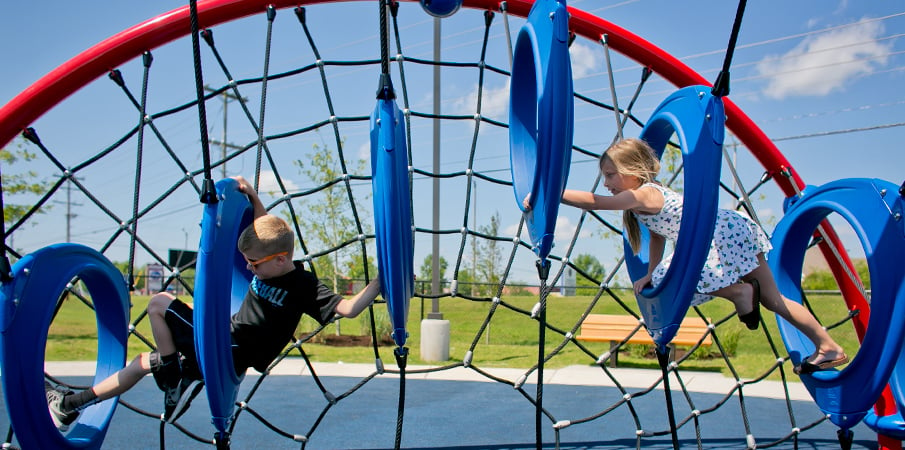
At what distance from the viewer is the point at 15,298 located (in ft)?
7.67

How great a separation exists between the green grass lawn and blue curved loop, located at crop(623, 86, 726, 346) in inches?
147

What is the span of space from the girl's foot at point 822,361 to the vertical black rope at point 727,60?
1488mm

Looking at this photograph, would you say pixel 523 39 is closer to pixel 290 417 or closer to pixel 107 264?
Answer: pixel 107 264

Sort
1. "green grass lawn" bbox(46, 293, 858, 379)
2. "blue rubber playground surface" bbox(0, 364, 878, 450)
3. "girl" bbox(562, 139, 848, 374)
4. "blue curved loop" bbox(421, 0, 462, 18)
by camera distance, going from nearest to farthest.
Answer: "girl" bbox(562, 139, 848, 374), "blue curved loop" bbox(421, 0, 462, 18), "blue rubber playground surface" bbox(0, 364, 878, 450), "green grass lawn" bbox(46, 293, 858, 379)

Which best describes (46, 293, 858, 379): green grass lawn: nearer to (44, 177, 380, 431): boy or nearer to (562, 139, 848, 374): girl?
(562, 139, 848, 374): girl

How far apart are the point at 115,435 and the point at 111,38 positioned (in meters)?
2.54

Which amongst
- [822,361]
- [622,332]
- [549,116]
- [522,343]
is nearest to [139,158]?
[549,116]

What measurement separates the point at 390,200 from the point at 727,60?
113 cm

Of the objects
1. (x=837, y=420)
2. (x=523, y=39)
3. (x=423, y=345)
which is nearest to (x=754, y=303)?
(x=837, y=420)

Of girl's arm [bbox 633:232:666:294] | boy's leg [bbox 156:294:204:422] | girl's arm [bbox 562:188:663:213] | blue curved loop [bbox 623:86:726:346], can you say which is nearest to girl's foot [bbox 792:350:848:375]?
girl's arm [bbox 633:232:666:294]

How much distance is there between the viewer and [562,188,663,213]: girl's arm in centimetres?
220

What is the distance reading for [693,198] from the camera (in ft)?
6.73

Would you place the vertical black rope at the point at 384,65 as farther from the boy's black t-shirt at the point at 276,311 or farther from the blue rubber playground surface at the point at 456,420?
the blue rubber playground surface at the point at 456,420

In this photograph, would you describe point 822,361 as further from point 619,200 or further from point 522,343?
point 522,343
